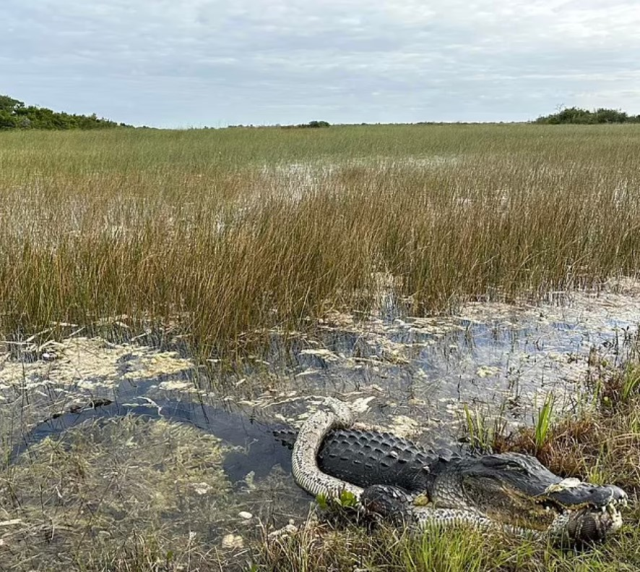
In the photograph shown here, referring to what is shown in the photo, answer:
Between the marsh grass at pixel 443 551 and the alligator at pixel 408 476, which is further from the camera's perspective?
the alligator at pixel 408 476

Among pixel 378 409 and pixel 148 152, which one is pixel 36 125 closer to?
pixel 148 152

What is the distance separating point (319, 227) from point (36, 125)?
26764mm

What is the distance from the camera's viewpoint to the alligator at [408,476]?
1.96 m

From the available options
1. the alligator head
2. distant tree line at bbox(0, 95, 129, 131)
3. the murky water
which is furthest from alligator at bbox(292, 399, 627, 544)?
distant tree line at bbox(0, 95, 129, 131)

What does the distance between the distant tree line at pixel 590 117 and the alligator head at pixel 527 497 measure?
40736mm

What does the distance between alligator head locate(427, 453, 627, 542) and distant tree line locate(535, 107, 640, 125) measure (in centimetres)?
4074

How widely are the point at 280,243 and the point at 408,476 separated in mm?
2773

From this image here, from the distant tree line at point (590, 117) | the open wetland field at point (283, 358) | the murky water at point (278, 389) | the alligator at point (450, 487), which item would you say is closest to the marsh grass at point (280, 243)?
the open wetland field at point (283, 358)

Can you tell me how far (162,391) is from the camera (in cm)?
327

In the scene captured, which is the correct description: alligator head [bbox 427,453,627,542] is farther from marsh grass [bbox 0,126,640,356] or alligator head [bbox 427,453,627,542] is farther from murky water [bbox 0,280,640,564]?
marsh grass [bbox 0,126,640,356]

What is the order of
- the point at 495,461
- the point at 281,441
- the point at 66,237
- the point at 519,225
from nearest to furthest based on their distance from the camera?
the point at 495,461, the point at 281,441, the point at 66,237, the point at 519,225

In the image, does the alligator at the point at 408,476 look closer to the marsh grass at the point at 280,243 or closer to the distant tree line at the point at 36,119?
the marsh grass at the point at 280,243

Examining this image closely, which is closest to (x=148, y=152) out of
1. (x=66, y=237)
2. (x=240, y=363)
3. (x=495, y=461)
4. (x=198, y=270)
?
(x=66, y=237)

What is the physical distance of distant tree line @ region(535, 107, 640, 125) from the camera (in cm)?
3788
